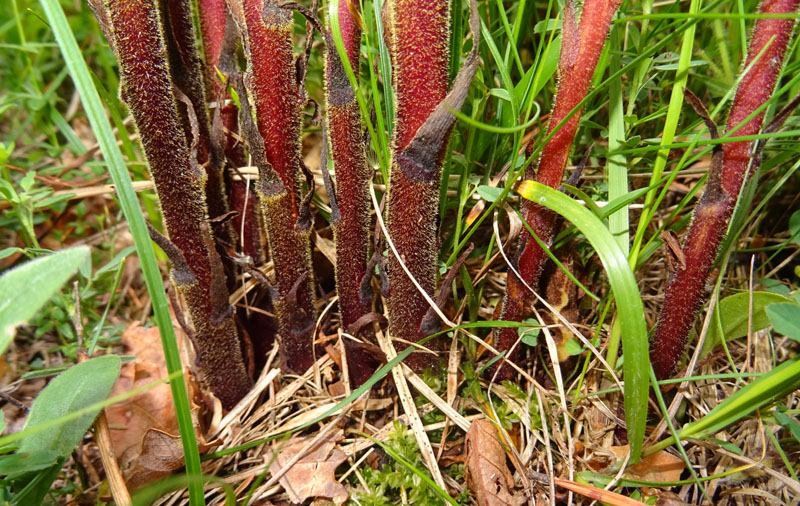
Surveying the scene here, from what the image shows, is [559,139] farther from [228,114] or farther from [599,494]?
[228,114]

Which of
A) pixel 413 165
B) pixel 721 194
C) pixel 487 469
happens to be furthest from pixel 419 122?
pixel 487 469

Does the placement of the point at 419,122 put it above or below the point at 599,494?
above

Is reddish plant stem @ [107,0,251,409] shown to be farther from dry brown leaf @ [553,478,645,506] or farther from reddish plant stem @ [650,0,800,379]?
reddish plant stem @ [650,0,800,379]

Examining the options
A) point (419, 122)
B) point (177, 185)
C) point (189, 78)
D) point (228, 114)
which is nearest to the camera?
point (419, 122)

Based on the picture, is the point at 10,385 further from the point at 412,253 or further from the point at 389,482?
the point at 412,253

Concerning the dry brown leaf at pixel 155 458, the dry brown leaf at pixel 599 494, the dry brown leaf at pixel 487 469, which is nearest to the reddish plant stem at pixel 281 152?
the dry brown leaf at pixel 155 458

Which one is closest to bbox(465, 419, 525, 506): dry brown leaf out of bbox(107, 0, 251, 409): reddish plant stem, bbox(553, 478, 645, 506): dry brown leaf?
bbox(553, 478, 645, 506): dry brown leaf
